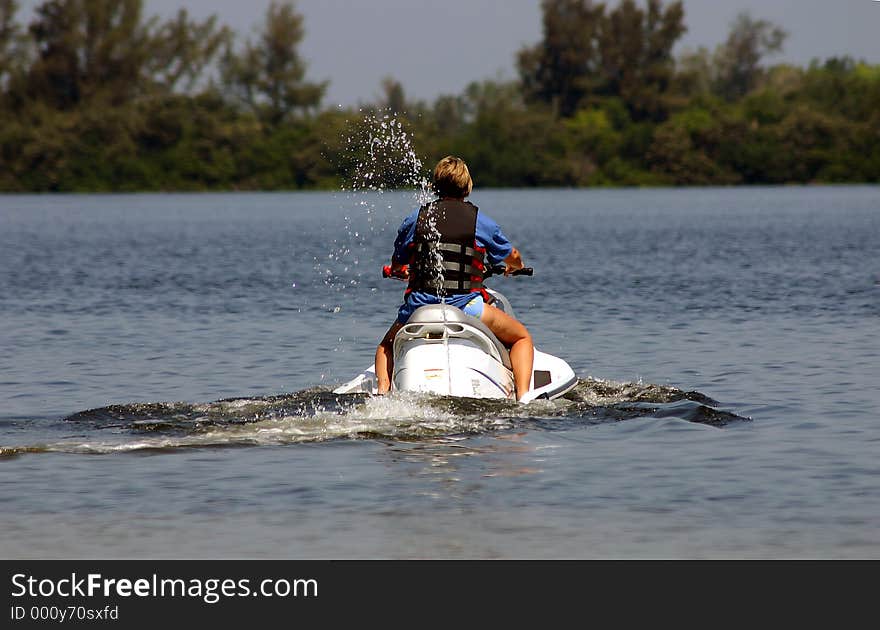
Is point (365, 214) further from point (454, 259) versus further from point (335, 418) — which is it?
point (454, 259)

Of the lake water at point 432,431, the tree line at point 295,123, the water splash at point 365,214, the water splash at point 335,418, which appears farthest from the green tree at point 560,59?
the water splash at point 335,418

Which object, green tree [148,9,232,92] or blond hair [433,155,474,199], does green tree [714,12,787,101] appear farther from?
blond hair [433,155,474,199]

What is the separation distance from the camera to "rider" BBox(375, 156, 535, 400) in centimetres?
1086

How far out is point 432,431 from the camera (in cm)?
1080

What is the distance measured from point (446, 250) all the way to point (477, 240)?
31 cm

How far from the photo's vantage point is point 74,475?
9.73 m

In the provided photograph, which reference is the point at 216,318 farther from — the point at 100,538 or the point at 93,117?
the point at 93,117

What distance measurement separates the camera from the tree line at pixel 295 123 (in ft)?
359

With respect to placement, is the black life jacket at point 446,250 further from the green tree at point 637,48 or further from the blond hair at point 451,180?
the green tree at point 637,48

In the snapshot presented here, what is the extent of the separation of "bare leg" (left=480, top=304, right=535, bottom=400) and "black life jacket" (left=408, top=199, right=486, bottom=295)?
1.42 ft

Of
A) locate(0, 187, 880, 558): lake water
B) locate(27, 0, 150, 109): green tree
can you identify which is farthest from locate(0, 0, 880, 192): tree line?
locate(0, 187, 880, 558): lake water

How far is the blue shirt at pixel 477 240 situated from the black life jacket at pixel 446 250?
5cm

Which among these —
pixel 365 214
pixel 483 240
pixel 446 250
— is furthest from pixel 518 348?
pixel 365 214
